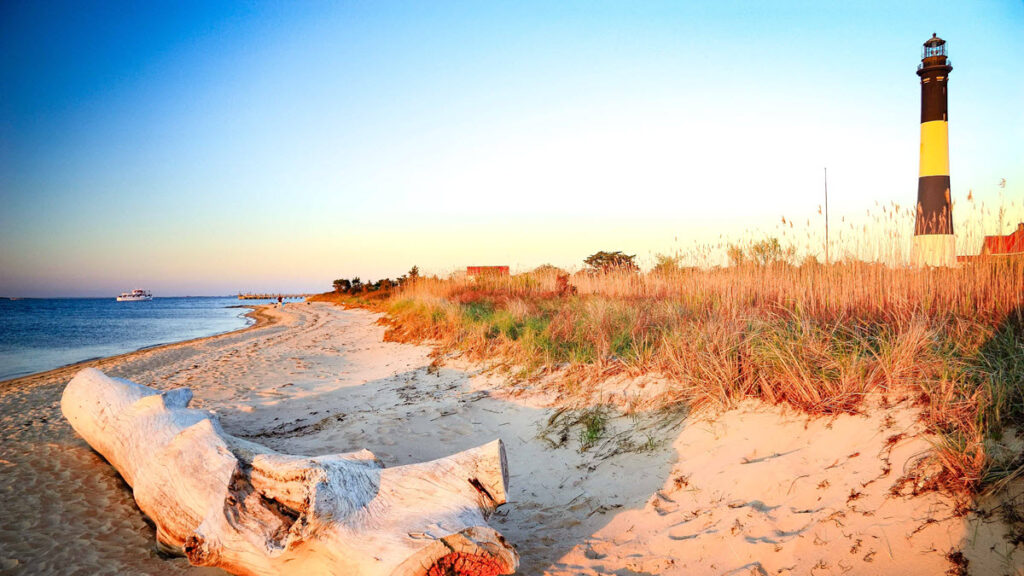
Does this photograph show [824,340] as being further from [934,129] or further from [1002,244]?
[934,129]

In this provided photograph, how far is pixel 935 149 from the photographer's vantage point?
62.4ft

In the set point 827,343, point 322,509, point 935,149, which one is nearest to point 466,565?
point 322,509

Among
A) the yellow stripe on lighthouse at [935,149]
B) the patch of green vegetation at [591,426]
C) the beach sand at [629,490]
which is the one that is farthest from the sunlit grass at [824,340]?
the yellow stripe on lighthouse at [935,149]

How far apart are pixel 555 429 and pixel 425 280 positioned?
53.8ft

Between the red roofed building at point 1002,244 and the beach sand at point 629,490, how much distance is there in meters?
3.64

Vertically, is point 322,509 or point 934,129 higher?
point 934,129

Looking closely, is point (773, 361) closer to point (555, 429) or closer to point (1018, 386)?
point (1018, 386)

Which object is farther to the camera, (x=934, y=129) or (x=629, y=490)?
(x=934, y=129)

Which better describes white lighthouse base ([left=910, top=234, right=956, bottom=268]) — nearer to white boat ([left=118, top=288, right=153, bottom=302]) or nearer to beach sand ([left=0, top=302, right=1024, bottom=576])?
beach sand ([left=0, top=302, right=1024, bottom=576])


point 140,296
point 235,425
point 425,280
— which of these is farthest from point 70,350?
point 140,296

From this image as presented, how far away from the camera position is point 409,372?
7.57 metres

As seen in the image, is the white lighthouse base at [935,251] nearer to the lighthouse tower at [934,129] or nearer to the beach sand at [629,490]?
the beach sand at [629,490]

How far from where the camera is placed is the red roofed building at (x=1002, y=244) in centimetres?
508

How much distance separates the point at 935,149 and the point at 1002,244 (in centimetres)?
1900
